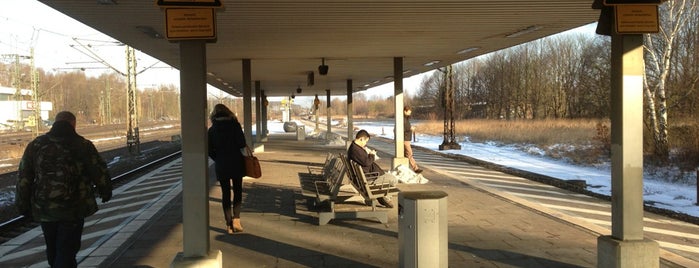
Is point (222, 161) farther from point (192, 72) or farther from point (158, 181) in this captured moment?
point (158, 181)

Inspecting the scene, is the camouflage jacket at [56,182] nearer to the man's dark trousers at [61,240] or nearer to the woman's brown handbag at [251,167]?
the man's dark trousers at [61,240]

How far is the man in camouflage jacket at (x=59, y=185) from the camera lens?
447 cm

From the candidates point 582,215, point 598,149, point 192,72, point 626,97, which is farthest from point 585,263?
point 598,149

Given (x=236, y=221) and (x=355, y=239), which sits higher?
(x=236, y=221)

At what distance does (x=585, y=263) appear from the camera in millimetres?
5594

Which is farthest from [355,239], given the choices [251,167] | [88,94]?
[88,94]

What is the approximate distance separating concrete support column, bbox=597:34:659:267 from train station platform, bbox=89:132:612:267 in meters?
0.66

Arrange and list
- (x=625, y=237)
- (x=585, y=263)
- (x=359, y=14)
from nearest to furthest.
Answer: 1. (x=625, y=237)
2. (x=585, y=263)
3. (x=359, y=14)

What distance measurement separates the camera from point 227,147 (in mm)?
7070

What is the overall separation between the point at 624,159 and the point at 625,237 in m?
0.72

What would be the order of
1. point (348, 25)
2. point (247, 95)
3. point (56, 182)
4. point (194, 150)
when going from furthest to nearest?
point (247, 95) → point (348, 25) → point (194, 150) → point (56, 182)

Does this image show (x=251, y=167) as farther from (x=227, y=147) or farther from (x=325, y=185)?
(x=325, y=185)

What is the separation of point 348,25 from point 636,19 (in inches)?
208

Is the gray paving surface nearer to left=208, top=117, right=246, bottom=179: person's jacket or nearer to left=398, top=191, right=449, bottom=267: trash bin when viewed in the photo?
left=208, top=117, right=246, bottom=179: person's jacket
